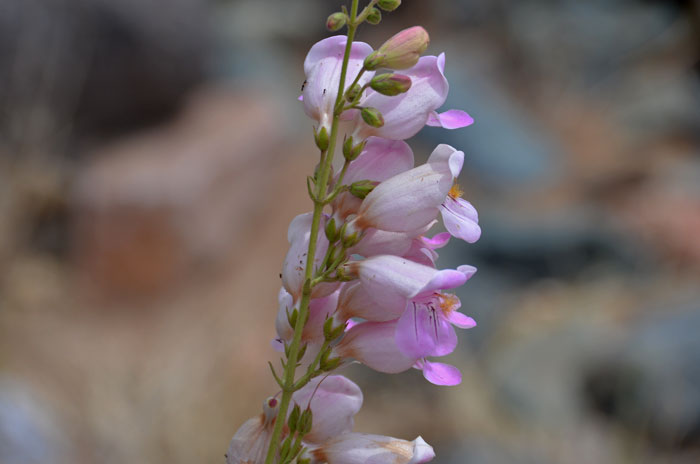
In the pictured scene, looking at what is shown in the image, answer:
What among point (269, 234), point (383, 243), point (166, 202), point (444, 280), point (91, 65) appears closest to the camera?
point (444, 280)

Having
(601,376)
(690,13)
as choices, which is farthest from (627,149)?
(601,376)

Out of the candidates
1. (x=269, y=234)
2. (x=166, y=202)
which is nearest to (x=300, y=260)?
(x=166, y=202)

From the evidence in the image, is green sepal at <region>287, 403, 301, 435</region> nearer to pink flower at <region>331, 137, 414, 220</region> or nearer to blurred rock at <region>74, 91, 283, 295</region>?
pink flower at <region>331, 137, 414, 220</region>

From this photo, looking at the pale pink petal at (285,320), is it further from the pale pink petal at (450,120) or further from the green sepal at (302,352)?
the pale pink petal at (450,120)

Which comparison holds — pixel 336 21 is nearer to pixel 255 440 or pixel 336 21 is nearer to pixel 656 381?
pixel 255 440

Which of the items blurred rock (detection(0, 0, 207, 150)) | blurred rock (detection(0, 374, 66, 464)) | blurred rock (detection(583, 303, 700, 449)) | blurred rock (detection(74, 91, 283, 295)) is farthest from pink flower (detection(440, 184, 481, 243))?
blurred rock (detection(0, 0, 207, 150))

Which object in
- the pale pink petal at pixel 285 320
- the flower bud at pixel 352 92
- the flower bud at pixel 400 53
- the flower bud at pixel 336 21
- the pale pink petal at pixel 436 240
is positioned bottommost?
the pale pink petal at pixel 285 320

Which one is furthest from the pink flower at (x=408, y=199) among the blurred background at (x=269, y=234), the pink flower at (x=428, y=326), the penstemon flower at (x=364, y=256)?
the blurred background at (x=269, y=234)
